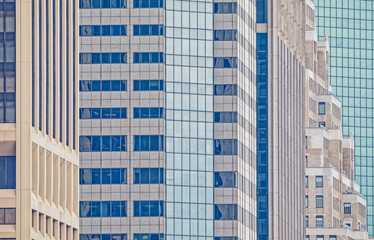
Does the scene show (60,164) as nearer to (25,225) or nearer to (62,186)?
(62,186)

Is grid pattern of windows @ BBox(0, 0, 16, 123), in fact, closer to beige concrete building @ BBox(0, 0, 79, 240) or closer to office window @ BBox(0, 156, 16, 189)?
beige concrete building @ BBox(0, 0, 79, 240)

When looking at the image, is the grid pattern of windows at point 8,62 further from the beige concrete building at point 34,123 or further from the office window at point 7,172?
the office window at point 7,172

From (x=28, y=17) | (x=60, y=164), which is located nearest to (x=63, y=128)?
(x=60, y=164)

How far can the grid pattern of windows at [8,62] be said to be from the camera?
154875 mm

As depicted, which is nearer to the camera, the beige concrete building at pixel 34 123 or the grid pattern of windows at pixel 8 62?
the beige concrete building at pixel 34 123

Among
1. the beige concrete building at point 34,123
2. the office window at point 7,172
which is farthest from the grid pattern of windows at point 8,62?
the office window at point 7,172

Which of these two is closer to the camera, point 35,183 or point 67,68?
point 35,183

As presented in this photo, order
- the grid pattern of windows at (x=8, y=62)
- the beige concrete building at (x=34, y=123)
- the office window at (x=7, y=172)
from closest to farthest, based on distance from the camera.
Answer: the beige concrete building at (x=34, y=123) < the office window at (x=7, y=172) < the grid pattern of windows at (x=8, y=62)

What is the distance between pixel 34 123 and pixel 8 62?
598 centimetres

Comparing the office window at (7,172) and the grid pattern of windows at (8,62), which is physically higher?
the grid pattern of windows at (8,62)

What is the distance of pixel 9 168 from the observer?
154625mm

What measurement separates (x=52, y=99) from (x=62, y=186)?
342 inches

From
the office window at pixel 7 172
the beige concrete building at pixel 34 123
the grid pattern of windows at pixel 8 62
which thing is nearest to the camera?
the beige concrete building at pixel 34 123

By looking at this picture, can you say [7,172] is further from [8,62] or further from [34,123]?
[8,62]
